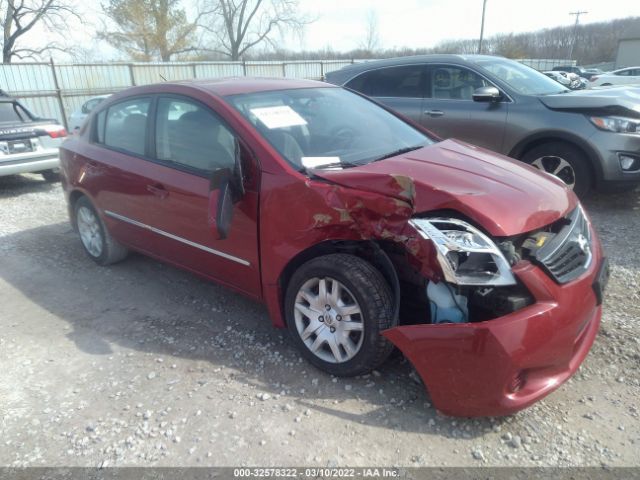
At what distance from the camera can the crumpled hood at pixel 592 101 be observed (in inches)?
201

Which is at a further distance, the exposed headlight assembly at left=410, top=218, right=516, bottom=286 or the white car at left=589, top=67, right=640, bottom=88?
the white car at left=589, top=67, right=640, bottom=88

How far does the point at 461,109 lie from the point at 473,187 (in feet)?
12.7

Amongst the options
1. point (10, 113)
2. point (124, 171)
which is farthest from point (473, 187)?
point (10, 113)

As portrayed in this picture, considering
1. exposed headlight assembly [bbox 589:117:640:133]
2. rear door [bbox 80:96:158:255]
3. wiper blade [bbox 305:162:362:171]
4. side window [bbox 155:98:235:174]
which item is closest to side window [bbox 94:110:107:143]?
rear door [bbox 80:96:158:255]

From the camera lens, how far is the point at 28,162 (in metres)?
7.55

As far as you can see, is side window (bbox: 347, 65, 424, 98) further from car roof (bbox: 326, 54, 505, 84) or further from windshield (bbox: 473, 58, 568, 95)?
windshield (bbox: 473, 58, 568, 95)

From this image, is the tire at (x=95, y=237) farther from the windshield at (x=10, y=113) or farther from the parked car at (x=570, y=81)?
the parked car at (x=570, y=81)

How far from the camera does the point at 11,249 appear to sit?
5148 millimetres

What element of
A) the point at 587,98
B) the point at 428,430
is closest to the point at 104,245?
the point at 428,430

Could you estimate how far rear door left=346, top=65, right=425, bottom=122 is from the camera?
6.39 meters

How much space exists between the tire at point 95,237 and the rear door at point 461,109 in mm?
4081

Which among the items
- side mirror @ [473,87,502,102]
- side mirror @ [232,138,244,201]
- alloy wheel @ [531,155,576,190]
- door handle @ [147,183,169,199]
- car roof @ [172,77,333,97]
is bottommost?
alloy wheel @ [531,155,576,190]

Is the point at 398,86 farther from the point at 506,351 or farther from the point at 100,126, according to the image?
the point at 506,351

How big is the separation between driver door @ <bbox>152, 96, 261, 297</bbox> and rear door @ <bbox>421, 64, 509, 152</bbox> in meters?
3.75
